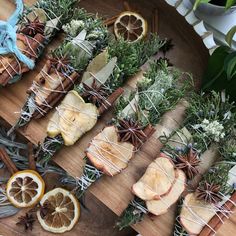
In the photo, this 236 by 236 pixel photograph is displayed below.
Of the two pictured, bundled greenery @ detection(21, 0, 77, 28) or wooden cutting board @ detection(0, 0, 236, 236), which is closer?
wooden cutting board @ detection(0, 0, 236, 236)

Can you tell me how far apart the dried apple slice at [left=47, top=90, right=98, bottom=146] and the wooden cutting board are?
0.17ft

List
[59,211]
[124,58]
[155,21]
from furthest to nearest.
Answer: [155,21]
[59,211]
[124,58]

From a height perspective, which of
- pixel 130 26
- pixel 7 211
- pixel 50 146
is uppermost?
pixel 130 26

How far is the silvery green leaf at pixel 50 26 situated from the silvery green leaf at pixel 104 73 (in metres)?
0.21

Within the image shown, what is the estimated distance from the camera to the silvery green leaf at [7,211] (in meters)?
1.60

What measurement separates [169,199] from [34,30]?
2.09 ft

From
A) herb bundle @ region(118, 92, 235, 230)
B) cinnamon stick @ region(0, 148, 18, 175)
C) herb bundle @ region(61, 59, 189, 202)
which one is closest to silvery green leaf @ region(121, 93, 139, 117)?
herb bundle @ region(61, 59, 189, 202)

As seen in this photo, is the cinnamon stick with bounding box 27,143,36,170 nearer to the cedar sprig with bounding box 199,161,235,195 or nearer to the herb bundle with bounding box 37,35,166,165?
the herb bundle with bounding box 37,35,166,165

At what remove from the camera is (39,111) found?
144 centimetres

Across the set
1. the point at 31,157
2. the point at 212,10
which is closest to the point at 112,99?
the point at 31,157

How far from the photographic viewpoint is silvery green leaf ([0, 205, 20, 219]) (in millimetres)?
1602

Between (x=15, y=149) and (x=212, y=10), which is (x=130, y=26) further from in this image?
(x=15, y=149)

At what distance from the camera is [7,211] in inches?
63.2

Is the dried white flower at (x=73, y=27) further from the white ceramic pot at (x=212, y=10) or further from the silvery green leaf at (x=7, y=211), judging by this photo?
the silvery green leaf at (x=7, y=211)
